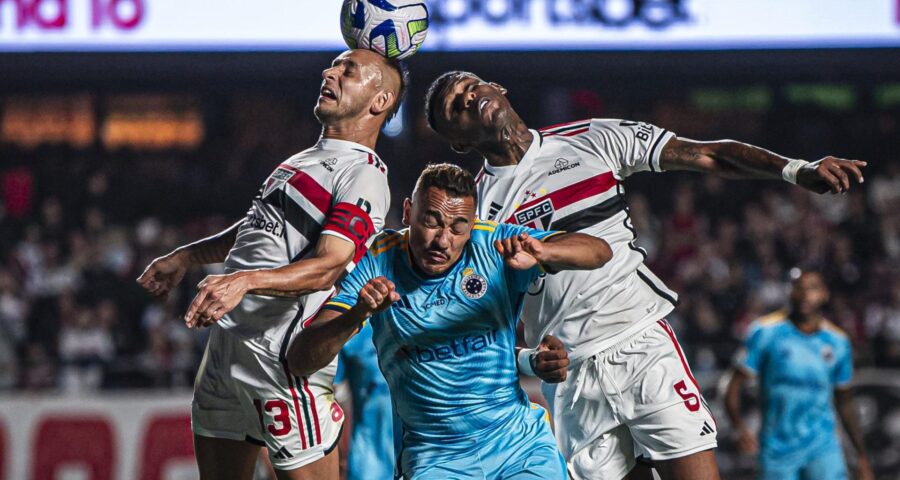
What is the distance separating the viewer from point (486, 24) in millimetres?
12000

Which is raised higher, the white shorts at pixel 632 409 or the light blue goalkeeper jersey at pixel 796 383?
the white shorts at pixel 632 409

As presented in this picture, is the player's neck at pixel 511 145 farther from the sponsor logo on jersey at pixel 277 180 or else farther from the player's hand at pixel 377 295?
the player's hand at pixel 377 295

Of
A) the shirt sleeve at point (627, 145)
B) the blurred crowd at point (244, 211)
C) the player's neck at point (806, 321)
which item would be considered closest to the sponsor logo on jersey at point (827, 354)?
the player's neck at point (806, 321)

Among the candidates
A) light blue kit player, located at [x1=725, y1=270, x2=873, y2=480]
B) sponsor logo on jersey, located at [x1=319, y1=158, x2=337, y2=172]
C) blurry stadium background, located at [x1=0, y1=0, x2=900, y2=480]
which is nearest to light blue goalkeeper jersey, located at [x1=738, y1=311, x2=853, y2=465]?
light blue kit player, located at [x1=725, y1=270, x2=873, y2=480]

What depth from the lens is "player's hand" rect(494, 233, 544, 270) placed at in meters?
3.95

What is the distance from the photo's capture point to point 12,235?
1391cm

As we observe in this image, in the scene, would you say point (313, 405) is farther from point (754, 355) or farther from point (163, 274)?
point (754, 355)

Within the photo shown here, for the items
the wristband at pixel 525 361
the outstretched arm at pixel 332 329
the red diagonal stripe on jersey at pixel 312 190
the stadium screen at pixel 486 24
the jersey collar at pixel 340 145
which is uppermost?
the stadium screen at pixel 486 24

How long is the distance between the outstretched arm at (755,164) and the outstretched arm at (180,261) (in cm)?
194

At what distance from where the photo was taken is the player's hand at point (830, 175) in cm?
448

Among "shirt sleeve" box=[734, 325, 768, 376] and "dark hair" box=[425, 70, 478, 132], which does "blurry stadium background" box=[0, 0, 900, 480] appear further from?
"dark hair" box=[425, 70, 478, 132]

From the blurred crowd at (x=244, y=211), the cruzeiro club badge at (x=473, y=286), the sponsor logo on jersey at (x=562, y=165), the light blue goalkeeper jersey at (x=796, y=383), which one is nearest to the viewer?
the cruzeiro club badge at (x=473, y=286)

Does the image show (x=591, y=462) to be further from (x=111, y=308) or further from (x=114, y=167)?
(x=114, y=167)

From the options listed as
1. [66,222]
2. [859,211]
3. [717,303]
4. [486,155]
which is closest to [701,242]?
[717,303]
